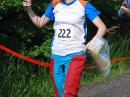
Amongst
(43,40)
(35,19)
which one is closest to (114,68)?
(43,40)

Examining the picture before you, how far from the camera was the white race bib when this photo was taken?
233 inches

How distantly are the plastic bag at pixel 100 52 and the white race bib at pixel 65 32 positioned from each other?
0.34 meters

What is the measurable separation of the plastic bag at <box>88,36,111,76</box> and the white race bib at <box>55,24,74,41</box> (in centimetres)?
34

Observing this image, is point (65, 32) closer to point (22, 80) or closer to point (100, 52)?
point (100, 52)

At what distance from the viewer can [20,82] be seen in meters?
8.58

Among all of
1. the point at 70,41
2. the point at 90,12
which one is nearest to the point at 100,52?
the point at 70,41

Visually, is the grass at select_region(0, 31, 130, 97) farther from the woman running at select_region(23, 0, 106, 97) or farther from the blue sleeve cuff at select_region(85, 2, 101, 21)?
the blue sleeve cuff at select_region(85, 2, 101, 21)

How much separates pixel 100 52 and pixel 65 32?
480 mm

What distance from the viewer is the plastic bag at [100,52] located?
224 inches

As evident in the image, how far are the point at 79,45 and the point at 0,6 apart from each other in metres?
2.96

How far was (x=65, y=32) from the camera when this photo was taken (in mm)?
5930

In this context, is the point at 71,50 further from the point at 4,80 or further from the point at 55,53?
the point at 4,80

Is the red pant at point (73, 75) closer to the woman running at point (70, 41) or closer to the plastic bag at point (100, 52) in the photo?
the woman running at point (70, 41)

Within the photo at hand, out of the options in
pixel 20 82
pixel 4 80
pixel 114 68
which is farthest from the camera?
pixel 114 68
